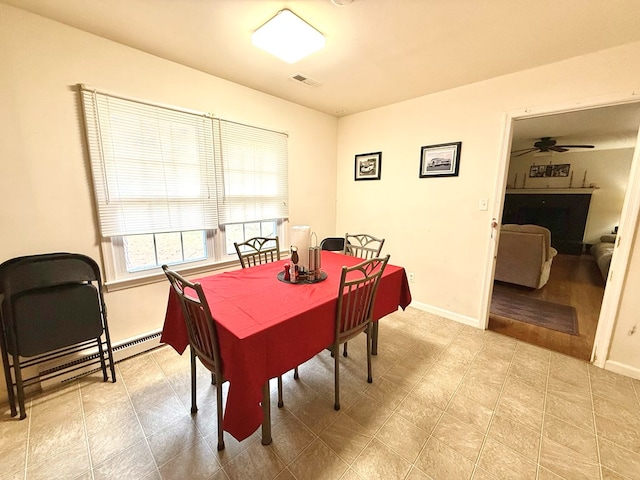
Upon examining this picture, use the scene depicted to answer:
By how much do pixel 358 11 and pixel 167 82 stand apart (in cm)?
160

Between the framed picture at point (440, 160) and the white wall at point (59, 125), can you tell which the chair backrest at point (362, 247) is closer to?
the framed picture at point (440, 160)

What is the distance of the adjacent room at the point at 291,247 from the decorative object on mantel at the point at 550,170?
3.25 m

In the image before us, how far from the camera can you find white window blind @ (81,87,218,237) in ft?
6.15

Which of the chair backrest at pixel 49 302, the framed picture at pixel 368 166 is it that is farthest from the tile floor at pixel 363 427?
the framed picture at pixel 368 166

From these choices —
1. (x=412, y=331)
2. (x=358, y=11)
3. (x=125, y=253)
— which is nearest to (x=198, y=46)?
(x=358, y=11)

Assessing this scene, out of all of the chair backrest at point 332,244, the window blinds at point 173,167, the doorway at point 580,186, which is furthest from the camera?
the chair backrest at point 332,244

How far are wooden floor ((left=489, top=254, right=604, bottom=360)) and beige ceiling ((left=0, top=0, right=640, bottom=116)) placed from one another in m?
2.39

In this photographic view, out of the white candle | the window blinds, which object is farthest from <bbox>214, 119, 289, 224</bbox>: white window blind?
the white candle

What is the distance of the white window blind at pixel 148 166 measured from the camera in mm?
1875

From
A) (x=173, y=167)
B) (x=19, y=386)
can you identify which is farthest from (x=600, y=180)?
(x=19, y=386)

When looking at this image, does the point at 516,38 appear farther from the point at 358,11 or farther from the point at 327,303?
the point at 327,303

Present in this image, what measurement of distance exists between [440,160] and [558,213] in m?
5.40

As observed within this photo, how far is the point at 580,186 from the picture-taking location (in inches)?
227

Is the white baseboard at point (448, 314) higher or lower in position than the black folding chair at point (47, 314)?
lower
